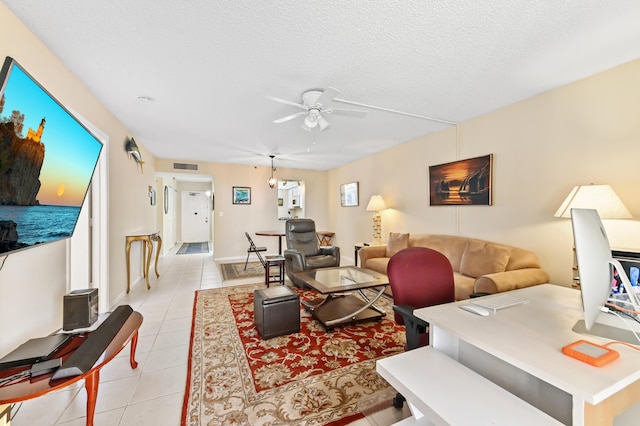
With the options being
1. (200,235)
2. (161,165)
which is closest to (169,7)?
(161,165)

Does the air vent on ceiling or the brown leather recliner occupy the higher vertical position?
the air vent on ceiling

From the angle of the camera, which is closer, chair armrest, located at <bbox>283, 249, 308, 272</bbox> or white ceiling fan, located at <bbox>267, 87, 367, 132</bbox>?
white ceiling fan, located at <bbox>267, 87, 367, 132</bbox>

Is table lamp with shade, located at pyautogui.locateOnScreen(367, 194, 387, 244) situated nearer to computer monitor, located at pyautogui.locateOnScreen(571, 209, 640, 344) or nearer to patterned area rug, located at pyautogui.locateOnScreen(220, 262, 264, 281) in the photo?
patterned area rug, located at pyautogui.locateOnScreen(220, 262, 264, 281)

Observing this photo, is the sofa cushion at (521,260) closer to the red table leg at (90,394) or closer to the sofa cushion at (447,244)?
the sofa cushion at (447,244)

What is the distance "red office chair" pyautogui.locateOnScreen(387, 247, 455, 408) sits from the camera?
5.84 ft

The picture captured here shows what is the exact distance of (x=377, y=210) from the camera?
497cm

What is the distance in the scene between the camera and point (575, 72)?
89.4 inches

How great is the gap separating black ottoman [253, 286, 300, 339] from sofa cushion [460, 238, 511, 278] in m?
A: 2.17

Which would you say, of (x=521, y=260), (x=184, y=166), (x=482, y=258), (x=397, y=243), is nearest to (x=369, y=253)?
(x=397, y=243)

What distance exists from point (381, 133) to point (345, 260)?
3481mm

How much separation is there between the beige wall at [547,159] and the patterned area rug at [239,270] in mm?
3267

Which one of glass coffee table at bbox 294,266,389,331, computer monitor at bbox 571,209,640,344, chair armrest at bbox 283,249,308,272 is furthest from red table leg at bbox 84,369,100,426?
chair armrest at bbox 283,249,308,272

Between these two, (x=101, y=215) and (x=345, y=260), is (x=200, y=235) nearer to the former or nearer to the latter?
(x=345, y=260)

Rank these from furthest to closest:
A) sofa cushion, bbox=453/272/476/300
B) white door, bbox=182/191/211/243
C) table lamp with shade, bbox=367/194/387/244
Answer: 1. white door, bbox=182/191/211/243
2. table lamp with shade, bbox=367/194/387/244
3. sofa cushion, bbox=453/272/476/300
